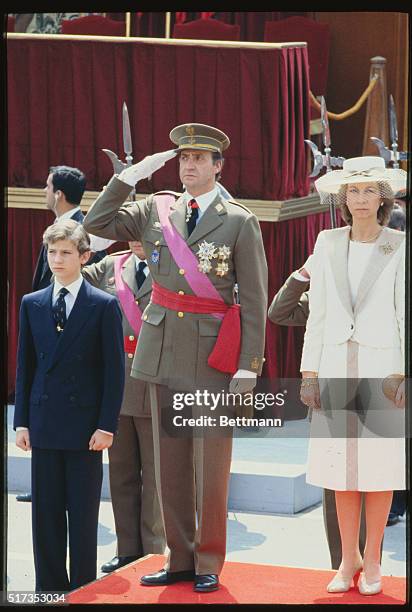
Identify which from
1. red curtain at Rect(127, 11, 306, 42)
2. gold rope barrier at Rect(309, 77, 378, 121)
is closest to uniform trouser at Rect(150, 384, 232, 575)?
red curtain at Rect(127, 11, 306, 42)

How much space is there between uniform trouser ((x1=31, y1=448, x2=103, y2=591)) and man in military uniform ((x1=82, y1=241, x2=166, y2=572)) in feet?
3.03

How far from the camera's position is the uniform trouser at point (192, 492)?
17.0ft

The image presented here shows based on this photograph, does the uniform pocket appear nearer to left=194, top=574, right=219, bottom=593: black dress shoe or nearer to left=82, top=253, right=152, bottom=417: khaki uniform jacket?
left=194, top=574, right=219, bottom=593: black dress shoe

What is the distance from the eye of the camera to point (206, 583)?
5133mm

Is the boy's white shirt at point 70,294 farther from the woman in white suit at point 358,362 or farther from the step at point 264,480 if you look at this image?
the step at point 264,480

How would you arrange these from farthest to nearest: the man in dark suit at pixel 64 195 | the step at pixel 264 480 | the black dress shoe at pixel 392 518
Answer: the step at pixel 264 480 < the black dress shoe at pixel 392 518 < the man in dark suit at pixel 64 195

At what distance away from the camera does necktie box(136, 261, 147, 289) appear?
625cm

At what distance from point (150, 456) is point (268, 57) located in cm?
210

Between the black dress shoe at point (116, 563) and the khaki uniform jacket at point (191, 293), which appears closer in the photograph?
the khaki uniform jacket at point (191, 293)

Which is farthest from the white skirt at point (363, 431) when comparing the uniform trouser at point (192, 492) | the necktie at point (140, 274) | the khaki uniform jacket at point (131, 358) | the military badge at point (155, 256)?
the necktie at point (140, 274)

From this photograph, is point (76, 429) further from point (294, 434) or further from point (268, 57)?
point (268, 57)

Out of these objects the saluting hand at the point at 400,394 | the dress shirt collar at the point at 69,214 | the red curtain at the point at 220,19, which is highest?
the red curtain at the point at 220,19

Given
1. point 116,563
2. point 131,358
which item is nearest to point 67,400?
point 131,358

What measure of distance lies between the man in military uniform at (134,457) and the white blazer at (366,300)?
1245 millimetres
